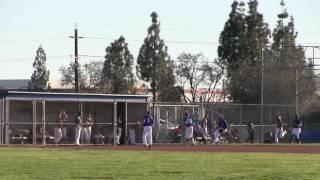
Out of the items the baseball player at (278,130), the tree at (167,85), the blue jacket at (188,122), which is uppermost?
the tree at (167,85)

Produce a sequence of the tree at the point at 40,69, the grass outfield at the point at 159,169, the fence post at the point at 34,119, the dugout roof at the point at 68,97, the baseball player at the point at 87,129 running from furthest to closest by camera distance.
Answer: the tree at the point at 40,69, the baseball player at the point at 87,129, the dugout roof at the point at 68,97, the fence post at the point at 34,119, the grass outfield at the point at 159,169

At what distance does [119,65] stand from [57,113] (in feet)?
93.9

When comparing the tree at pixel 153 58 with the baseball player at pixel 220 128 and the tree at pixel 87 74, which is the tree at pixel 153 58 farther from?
the baseball player at pixel 220 128

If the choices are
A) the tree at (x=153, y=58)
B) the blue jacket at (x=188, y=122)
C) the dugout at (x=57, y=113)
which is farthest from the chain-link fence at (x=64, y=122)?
the tree at (x=153, y=58)

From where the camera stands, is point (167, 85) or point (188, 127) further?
point (167, 85)

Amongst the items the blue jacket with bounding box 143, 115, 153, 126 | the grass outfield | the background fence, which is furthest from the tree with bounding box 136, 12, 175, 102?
the grass outfield

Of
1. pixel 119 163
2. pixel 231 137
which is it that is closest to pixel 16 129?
pixel 231 137

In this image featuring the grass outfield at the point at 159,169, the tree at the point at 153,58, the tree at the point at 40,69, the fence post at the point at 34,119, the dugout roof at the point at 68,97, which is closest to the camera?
the grass outfield at the point at 159,169

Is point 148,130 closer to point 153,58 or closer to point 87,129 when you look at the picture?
point 87,129

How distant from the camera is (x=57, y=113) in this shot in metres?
43.3

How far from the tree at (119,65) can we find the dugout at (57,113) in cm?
2633

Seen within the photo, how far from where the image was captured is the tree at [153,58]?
6806cm

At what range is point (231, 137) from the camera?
4819cm

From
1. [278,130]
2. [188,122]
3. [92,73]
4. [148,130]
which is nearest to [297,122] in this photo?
[278,130]
